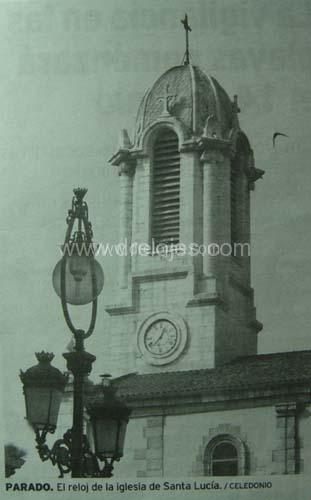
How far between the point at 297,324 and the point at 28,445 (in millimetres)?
2116

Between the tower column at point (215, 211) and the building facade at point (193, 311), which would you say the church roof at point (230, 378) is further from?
the tower column at point (215, 211)

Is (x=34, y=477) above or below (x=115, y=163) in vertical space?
below

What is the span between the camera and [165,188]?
275 inches

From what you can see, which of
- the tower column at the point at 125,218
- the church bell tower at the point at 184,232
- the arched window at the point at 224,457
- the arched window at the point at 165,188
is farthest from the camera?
the arched window at the point at 165,188

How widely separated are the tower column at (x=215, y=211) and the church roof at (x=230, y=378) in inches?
28.6

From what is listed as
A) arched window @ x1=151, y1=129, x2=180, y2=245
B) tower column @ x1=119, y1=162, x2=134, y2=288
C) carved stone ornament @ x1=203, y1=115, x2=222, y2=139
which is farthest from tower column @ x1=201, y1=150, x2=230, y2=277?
tower column @ x1=119, y1=162, x2=134, y2=288

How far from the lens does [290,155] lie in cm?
661

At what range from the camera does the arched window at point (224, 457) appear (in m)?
6.12

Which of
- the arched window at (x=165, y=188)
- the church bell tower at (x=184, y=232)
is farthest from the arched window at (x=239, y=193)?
the arched window at (x=165, y=188)

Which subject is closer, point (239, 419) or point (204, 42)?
point (239, 419)

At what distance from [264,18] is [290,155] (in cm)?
112

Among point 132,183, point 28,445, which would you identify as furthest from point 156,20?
point 28,445

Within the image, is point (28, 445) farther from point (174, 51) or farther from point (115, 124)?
point (174, 51)

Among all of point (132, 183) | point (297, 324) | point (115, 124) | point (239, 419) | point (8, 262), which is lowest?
point (239, 419)
